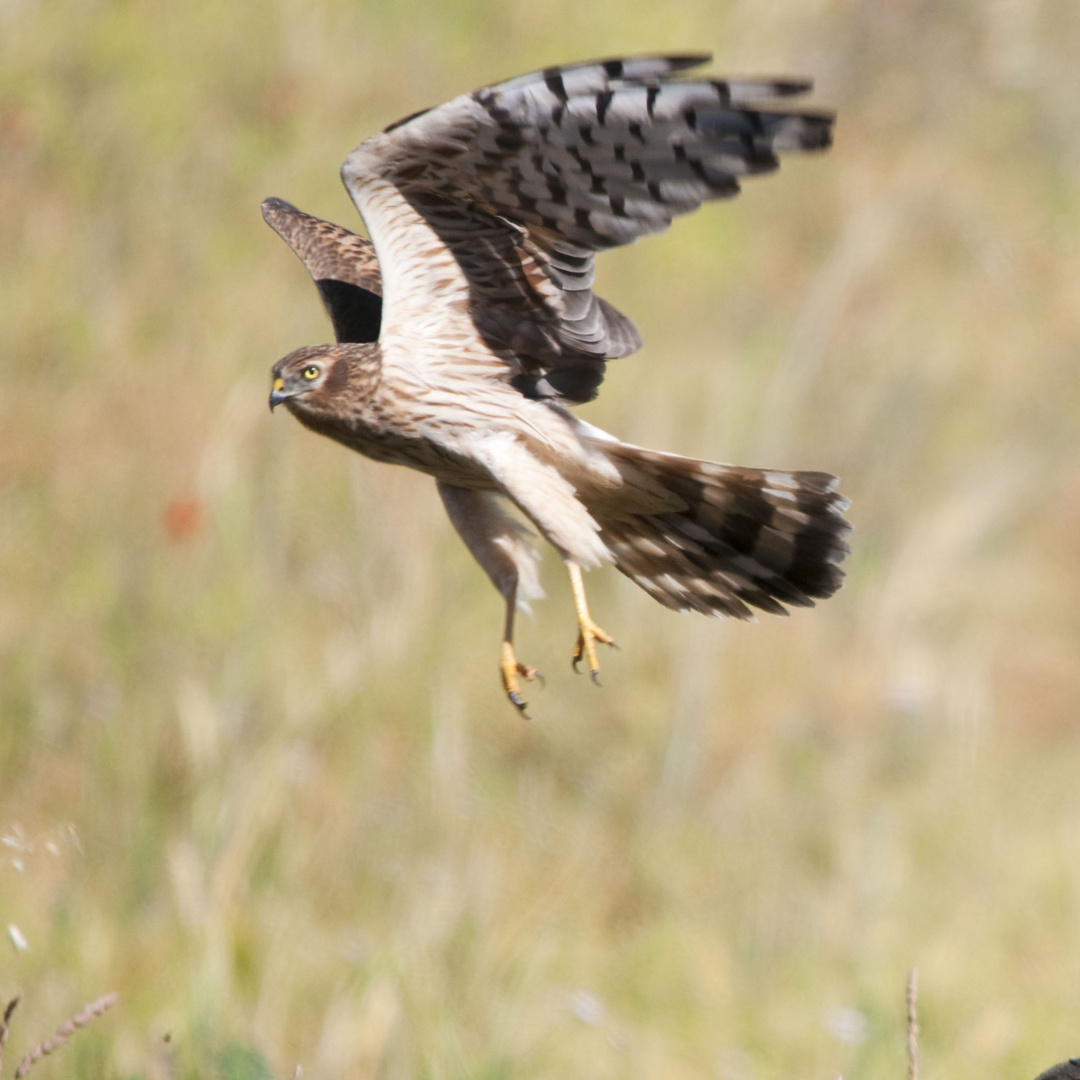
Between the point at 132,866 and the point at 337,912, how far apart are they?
0.79m

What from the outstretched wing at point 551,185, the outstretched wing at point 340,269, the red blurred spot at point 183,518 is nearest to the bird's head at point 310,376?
the outstretched wing at point 551,185

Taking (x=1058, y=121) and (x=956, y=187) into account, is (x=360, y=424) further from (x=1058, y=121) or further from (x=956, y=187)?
(x=1058, y=121)

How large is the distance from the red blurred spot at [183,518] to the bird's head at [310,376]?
2.33m

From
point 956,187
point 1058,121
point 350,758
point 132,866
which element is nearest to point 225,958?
point 132,866

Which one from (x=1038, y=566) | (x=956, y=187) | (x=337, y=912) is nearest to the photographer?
(x=337, y=912)

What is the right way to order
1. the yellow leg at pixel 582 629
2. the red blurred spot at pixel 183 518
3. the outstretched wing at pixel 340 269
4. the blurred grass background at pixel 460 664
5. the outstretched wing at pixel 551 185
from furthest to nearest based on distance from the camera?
the red blurred spot at pixel 183 518
the blurred grass background at pixel 460 664
the outstretched wing at pixel 340 269
the yellow leg at pixel 582 629
the outstretched wing at pixel 551 185

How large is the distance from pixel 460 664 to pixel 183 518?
144 cm

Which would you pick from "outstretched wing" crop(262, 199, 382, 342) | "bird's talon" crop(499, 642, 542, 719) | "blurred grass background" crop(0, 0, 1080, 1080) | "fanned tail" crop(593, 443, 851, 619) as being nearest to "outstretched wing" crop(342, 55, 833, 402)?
"fanned tail" crop(593, 443, 851, 619)

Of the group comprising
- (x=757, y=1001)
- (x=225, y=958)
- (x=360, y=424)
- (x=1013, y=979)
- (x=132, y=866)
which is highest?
(x=360, y=424)

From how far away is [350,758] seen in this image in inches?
239

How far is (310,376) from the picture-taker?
132 inches

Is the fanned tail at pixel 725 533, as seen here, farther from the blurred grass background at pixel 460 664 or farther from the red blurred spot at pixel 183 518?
the red blurred spot at pixel 183 518

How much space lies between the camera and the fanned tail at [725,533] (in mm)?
3523

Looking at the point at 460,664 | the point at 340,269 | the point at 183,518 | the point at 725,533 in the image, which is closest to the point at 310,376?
the point at 340,269
